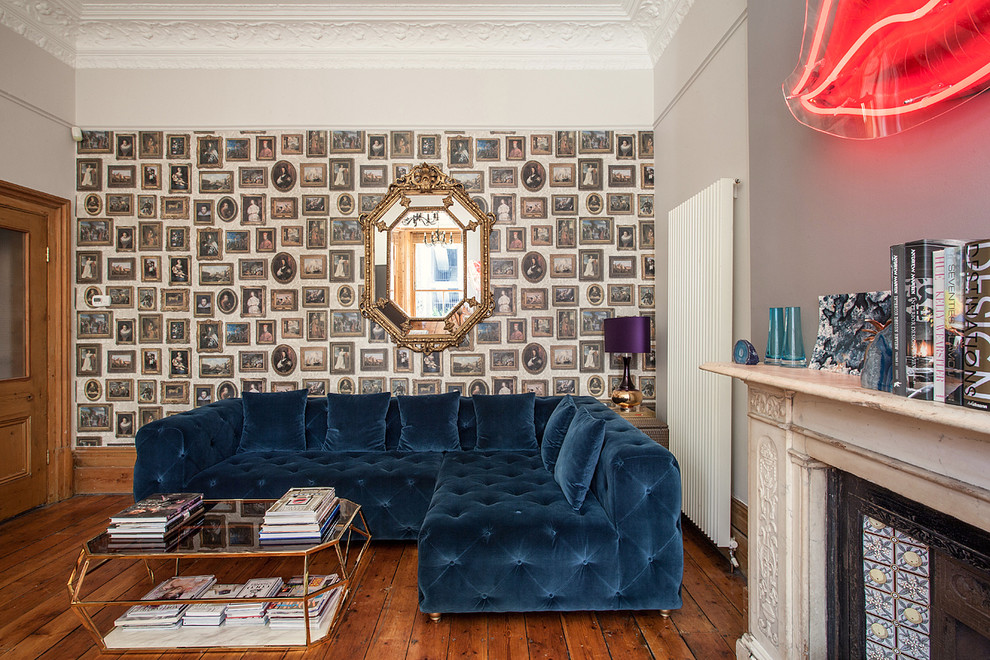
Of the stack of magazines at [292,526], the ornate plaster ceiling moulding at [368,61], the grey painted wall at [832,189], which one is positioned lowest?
the stack of magazines at [292,526]

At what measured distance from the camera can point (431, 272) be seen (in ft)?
14.4

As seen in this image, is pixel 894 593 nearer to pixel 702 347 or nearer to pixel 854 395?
pixel 854 395

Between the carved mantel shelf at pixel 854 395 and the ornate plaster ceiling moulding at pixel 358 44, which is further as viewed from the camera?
the ornate plaster ceiling moulding at pixel 358 44

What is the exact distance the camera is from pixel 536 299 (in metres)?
4.41

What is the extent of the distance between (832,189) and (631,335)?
80.3 inches

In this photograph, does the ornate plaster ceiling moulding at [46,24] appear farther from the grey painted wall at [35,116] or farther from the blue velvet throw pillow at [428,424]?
the blue velvet throw pillow at [428,424]

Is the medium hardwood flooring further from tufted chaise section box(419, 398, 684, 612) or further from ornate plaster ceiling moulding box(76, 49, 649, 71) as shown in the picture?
ornate plaster ceiling moulding box(76, 49, 649, 71)

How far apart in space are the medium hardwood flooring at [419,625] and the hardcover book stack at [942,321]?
1461mm

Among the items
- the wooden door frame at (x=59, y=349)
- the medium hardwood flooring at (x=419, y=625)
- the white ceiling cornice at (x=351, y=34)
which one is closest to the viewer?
the medium hardwood flooring at (x=419, y=625)

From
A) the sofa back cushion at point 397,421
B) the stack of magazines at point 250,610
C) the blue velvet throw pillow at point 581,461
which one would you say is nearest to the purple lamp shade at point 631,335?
the sofa back cushion at point 397,421

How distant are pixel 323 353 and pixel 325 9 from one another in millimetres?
2720

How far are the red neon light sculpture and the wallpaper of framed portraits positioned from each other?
8.64ft

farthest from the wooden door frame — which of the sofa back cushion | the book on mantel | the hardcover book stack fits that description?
the book on mantel

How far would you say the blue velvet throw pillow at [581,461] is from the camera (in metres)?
2.63
